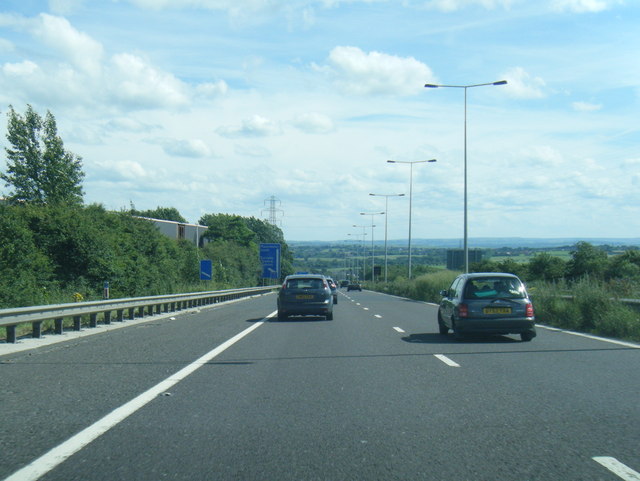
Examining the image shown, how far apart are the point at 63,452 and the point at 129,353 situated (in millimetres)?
7589

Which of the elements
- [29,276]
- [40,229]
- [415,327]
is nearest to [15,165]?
[40,229]

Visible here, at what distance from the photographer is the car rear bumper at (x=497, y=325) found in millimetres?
15711

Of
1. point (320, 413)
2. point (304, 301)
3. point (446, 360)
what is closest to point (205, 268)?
point (304, 301)

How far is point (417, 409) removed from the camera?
312 inches

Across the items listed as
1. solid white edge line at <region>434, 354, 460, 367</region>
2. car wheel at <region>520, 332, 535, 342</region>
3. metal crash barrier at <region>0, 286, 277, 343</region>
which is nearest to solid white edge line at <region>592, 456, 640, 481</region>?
solid white edge line at <region>434, 354, 460, 367</region>

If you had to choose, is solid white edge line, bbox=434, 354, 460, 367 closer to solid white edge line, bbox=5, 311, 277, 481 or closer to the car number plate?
the car number plate

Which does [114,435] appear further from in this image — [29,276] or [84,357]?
[29,276]

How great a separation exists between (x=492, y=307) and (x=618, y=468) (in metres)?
10.5

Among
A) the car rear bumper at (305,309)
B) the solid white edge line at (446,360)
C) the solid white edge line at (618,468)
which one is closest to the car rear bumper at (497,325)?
the solid white edge line at (446,360)

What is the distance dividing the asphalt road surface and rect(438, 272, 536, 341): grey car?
4.45ft

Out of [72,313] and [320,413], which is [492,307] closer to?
[320,413]

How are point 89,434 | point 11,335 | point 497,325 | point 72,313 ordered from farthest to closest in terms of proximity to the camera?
point 72,313
point 497,325
point 11,335
point 89,434

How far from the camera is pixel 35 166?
63156 mm

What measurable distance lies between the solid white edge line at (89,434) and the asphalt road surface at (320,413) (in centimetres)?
2
